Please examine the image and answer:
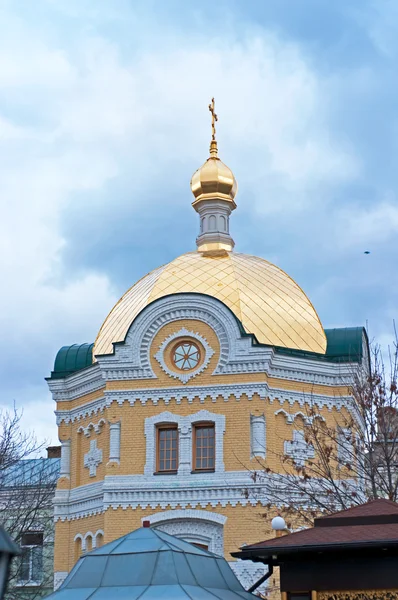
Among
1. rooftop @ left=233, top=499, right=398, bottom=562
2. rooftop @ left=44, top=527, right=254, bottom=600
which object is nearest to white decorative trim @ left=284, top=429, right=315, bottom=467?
rooftop @ left=44, top=527, right=254, bottom=600

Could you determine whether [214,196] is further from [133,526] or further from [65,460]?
[133,526]

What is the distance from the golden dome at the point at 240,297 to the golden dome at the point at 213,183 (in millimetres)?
3340

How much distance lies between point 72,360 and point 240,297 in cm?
508

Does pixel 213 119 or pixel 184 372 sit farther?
pixel 213 119

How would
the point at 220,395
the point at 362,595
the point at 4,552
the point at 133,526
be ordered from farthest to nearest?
the point at 220,395 < the point at 133,526 < the point at 362,595 < the point at 4,552

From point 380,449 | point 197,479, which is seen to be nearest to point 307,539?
point 380,449

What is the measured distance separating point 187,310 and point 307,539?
12956 mm

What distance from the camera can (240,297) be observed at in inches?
1004

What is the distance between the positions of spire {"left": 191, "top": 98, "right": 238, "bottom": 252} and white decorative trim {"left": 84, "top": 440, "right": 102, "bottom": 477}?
7.20 metres

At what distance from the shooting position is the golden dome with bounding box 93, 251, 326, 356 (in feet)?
83.2

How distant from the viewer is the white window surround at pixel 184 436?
937 inches

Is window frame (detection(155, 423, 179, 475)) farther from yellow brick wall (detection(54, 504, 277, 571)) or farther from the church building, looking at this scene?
yellow brick wall (detection(54, 504, 277, 571))

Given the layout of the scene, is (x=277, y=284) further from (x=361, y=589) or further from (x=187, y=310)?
(x=361, y=589)

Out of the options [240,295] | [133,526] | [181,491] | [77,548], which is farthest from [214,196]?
[77,548]
